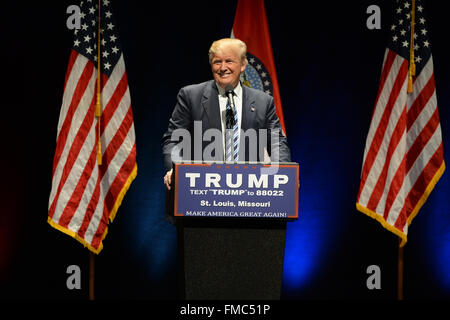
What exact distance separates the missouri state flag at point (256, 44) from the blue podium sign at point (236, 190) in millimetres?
1873

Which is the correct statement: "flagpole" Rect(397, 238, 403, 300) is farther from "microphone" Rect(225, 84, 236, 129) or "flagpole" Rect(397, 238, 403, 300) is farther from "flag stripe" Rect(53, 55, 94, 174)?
"flag stripe" Rect(53, 55, 94, 174)

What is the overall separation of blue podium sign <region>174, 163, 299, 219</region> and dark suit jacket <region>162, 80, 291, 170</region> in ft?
1.30

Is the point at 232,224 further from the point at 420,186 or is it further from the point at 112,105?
Result: the point at 420,186

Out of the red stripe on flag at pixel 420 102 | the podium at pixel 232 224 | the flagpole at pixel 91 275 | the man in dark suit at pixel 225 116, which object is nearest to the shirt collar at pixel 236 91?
the man in dark suit at pixel 225 116

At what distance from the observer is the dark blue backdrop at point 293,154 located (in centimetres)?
484

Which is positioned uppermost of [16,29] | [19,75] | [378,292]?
[16,29]

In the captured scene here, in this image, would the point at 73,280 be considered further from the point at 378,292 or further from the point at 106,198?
the point at 378,292

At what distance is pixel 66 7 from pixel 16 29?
1.38 ft

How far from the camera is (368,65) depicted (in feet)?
16.6

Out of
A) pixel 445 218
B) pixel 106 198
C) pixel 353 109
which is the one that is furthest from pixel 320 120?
pixel 106 198

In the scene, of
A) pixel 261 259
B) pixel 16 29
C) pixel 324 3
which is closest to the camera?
pixel 261 259

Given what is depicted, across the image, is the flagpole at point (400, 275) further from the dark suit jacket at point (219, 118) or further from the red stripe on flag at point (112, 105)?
the red stripe on flag at point (112, 105)

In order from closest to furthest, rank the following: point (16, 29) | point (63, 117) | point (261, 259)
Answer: point (261, 259) → point (63, 117) → point (16, 29)

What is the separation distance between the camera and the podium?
9.47 ft
